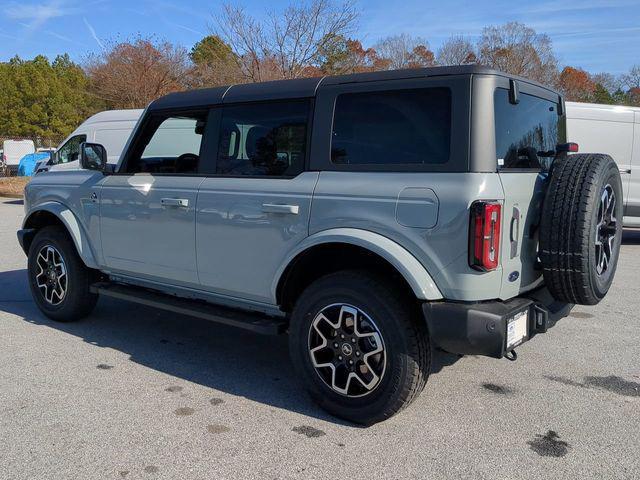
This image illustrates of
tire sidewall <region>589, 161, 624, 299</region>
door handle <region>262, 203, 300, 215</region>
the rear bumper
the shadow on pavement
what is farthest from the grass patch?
tire sidewall <region>589, 161, 624, 299</region>

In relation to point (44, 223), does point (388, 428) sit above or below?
below

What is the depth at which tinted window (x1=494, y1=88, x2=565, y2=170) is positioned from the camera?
3.32m

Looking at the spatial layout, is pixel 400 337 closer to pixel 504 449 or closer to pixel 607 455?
pixel 504 449

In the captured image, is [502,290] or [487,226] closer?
[487,226]

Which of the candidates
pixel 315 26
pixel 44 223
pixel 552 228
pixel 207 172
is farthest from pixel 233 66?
pixel 552 228

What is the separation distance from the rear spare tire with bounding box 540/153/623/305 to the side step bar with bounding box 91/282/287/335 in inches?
68.9

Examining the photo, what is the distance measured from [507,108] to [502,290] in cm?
106

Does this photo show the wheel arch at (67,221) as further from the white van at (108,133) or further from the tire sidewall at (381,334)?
the white van at (108,133)

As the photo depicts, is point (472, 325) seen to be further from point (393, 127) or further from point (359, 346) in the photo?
point (393, 127)

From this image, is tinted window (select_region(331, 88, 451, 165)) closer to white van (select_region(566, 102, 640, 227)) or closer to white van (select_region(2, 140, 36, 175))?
white van (select_region(566, 102, 640, 227))

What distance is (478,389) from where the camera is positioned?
4055mm

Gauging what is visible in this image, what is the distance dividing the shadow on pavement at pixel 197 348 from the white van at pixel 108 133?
711 centimetres

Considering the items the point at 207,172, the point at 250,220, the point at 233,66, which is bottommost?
the point at 250,220

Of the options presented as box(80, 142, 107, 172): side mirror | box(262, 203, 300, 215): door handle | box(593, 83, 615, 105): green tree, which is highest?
box(593, 83, 615, 105): green tree
